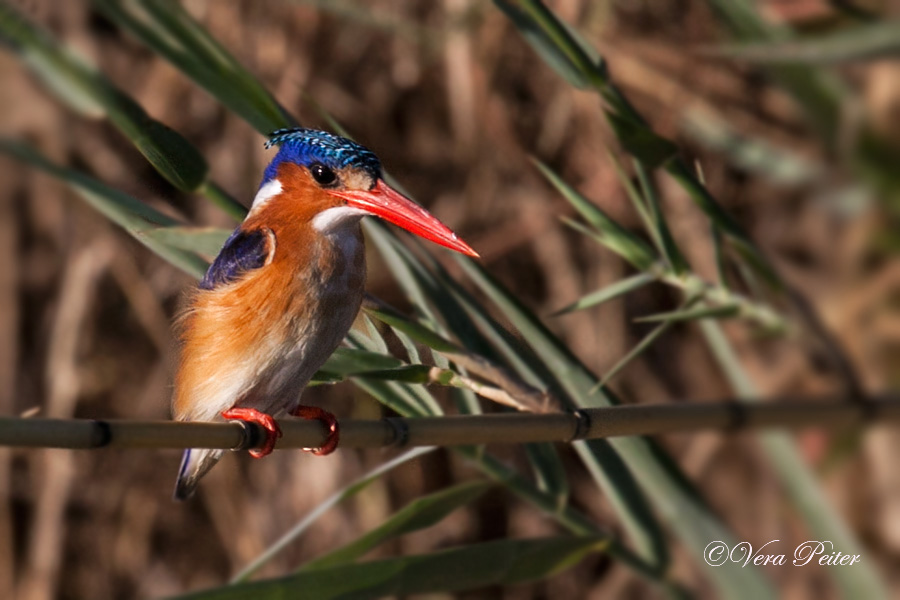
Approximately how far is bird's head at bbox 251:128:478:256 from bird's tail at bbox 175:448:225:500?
24 cm

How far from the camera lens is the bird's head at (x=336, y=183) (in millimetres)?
770

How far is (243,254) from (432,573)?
1.28 feet

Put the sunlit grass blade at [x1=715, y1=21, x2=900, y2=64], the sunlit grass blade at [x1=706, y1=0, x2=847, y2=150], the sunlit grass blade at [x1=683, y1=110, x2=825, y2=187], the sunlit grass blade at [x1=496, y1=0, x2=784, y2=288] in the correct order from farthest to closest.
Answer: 1. the sunlit grass blade at [x1=683, y1=110, x2=825, y2=187]
2. the sunlit grass blade at [x1=706, y1=0, x2=847, y2=150]
3. the sunlit grass blade at [x1=715, y1=21, x2=900, y2=64]
4. the sunlit grass blade at [x1=496, y1=0, x2=784, y2=288]

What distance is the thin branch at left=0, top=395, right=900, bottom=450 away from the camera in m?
0.67

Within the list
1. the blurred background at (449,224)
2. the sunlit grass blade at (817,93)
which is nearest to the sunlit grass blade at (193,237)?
the blurred background at (449,224)

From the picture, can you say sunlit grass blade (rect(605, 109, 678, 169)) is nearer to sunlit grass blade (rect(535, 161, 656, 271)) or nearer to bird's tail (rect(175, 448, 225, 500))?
sunlit grass blade (rect(535, 161, 656, 271))

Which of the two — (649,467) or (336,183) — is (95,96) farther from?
(649,467)

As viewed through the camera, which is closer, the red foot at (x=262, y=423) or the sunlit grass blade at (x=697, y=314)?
the red foot at (x=262, y=423)

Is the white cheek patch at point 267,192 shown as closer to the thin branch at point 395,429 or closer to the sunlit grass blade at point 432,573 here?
the thin branch at point 395,429

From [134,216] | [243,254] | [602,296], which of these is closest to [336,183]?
[243,254]

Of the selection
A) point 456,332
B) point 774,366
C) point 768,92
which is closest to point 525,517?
point 774,366

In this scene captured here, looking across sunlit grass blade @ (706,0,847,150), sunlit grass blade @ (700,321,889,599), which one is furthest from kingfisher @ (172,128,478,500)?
sunlit grass blade @ (706,0,847,150)

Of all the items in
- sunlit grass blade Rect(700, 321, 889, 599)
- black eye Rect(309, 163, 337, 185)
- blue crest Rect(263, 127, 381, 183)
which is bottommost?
sunlit grass blade Rect(700, 321, 889, 599)

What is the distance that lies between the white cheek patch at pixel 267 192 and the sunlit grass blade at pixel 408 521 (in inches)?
13.5
